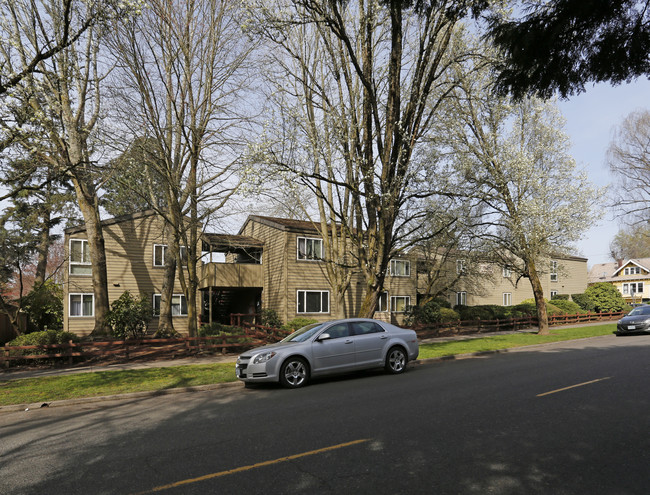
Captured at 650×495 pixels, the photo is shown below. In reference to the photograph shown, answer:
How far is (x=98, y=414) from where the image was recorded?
869 cm

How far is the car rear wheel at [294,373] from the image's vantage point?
1061cm

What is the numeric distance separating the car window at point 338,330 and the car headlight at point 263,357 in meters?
1.60

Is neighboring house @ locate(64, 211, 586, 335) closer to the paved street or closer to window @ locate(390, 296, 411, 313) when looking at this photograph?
window @ locate(390, 296, 411, 313)

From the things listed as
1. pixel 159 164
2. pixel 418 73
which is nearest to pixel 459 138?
pixel 418 73

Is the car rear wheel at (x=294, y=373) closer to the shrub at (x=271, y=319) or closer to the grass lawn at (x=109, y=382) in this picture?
the grass lawn at (x=109, y=382)

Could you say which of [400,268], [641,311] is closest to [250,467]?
[641,311]

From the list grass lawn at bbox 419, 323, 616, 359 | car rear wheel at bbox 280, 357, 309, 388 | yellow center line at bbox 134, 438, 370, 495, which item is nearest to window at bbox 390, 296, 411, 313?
grass lawn at bbox 419, 323, 616, 359

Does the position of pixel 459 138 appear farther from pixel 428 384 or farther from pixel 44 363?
pixel 44 363

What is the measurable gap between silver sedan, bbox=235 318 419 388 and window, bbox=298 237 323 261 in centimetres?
1557

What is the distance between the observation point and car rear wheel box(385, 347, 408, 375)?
1220cm

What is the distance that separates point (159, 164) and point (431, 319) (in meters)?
18.3

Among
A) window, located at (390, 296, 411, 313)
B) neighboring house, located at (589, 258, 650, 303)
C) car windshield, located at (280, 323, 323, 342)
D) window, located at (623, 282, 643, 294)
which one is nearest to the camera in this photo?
car windshield, located at (280, 323, 323, 342)

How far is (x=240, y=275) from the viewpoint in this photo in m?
29.1

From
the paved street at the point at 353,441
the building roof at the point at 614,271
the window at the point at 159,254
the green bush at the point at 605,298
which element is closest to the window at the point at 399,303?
the window at the point at 159,254
